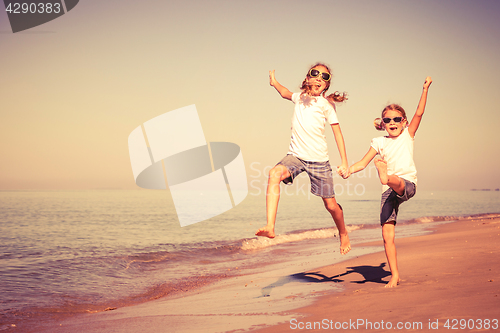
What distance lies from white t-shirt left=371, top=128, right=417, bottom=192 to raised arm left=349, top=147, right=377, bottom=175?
12 cm

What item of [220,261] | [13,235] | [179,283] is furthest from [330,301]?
[13,235]

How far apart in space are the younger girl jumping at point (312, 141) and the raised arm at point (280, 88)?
0.07 meters

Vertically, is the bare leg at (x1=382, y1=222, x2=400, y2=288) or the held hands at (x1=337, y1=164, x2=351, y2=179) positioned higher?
the held hands at (x1=337, y1=164, x2=351, y2=179)

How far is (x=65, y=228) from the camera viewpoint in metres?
24.6

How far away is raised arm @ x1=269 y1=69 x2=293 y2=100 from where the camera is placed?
542 cm

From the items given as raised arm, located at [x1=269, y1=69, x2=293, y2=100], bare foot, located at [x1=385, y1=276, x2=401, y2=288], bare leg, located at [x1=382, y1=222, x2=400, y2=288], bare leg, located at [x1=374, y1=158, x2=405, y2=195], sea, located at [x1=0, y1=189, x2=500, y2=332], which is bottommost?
sea, located at [x1=0, y1=189, x2=500, y2=332]

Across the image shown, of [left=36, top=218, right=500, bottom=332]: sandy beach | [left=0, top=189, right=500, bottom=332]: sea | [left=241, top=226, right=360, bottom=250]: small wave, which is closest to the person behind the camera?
[left=36, top=218, right=500, bottom=332]: sandy beach

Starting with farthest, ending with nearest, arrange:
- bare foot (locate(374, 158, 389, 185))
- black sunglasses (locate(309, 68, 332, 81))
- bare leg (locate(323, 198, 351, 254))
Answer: bare leg (locate(323, 198, 351, 254)) < black sunglasses (locate(309, 68, 332, 81)) < bare foot (locate(374, 158, 389, 185))

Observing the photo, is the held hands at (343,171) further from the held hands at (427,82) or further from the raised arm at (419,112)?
the held hands at (427,82)

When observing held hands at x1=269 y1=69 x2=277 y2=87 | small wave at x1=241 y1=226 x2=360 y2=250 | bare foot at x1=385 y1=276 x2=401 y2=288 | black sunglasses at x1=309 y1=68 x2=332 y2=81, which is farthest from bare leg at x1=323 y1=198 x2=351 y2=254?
small wave at x1=241 y1=226 x2=360 y2=250

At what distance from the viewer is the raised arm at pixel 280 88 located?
5422mm

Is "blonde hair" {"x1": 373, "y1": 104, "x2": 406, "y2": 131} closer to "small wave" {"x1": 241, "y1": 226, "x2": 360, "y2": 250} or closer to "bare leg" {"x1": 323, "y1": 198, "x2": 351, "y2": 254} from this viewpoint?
"bare leg" {"x1": 323, "y1": 198, "x2": 351, "y2": 254}

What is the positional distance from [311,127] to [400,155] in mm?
1358

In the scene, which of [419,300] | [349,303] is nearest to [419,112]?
[419,300]
